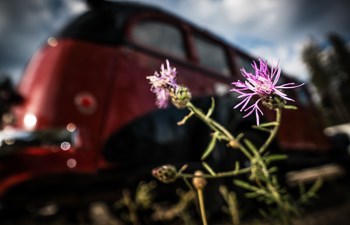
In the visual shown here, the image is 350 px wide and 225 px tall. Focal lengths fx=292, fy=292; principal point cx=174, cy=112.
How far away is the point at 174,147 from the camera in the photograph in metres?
2.73

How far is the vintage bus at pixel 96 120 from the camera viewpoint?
7.50ft

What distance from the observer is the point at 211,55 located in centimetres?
452

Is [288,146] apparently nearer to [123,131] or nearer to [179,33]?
[179,33]

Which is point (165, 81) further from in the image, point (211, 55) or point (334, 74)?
point (334, 74)

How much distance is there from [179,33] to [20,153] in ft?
8.35

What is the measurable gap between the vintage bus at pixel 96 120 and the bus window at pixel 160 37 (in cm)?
2

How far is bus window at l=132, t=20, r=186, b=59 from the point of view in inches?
132

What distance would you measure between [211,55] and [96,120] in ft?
8.14

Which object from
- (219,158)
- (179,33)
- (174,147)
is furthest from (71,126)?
(179,33)

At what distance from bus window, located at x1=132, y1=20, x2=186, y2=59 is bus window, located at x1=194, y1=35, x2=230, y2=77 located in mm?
397

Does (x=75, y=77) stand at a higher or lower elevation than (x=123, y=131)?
higher

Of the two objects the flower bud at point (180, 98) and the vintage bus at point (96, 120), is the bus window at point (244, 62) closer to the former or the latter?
the vintage bus at point (96, 120)

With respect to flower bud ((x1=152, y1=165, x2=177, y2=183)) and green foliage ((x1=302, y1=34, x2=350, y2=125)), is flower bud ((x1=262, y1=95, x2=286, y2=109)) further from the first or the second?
green foliage ((x1=302, y1=34, x2=350, y2=125))

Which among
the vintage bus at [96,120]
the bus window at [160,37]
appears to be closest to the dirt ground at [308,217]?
the vintage bus at [96,120]
